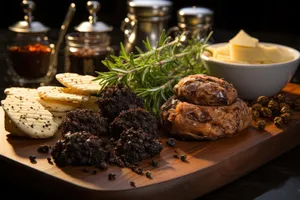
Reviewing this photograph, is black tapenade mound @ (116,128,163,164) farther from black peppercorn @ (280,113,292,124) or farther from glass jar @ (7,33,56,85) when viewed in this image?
glass jar @ (7,33,56,85)

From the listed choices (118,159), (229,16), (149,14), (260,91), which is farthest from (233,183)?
(229,16)

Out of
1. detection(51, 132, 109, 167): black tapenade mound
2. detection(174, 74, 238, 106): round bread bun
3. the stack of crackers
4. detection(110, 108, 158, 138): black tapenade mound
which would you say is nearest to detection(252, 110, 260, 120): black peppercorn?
detection(174, 74, 238, 106): round bread bun

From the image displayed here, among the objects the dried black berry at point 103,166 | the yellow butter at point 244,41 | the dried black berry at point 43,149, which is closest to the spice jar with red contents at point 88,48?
the yellow butter at point 244,41

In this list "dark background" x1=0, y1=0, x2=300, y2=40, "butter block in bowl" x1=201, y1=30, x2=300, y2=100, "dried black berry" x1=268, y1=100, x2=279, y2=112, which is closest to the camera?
"dried black berry" x1=268, y1=100, x2=279, y2=112

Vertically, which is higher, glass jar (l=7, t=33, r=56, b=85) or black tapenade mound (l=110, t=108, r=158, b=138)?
black tapenade mound (l=110, t=108, r=158, b=138)

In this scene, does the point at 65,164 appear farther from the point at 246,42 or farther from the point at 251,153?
the point at 246,42
